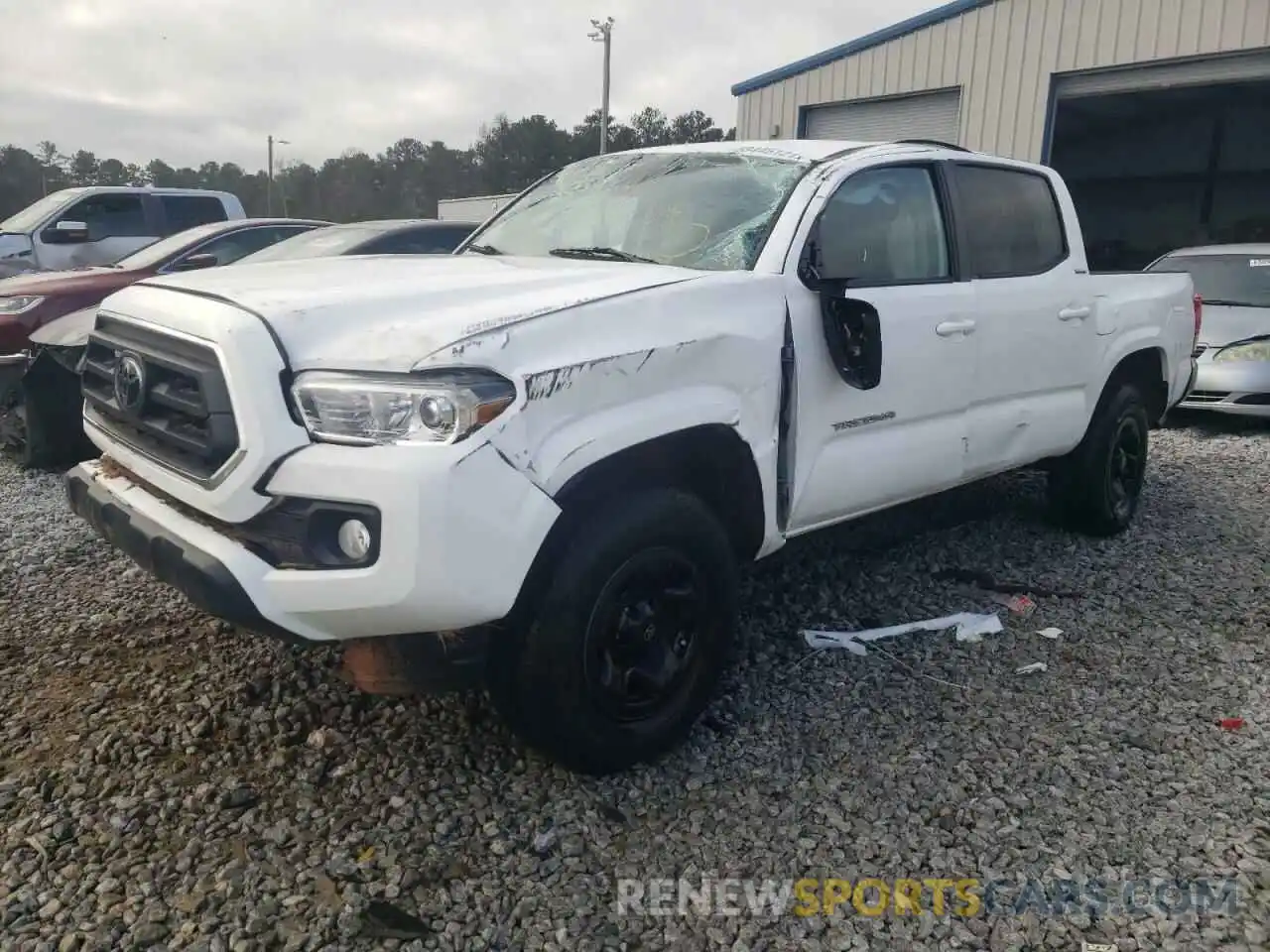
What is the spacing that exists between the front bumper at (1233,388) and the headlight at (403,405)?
7397 millimetres

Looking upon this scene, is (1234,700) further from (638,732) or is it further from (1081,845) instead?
(638,732)

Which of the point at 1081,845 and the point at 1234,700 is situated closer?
the point at 1081,845

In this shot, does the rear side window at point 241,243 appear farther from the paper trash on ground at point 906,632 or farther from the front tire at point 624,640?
the front tire at point 624,640

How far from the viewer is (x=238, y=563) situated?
2324 mm

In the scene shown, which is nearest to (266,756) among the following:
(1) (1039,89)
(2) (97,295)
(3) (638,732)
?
(3) (638,732)

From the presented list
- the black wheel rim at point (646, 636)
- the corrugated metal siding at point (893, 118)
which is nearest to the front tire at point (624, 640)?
the black wheel rim at point (646, 636)

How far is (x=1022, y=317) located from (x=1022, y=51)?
30.8 feet

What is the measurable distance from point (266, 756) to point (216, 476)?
95cm

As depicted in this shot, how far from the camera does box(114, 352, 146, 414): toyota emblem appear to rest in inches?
106

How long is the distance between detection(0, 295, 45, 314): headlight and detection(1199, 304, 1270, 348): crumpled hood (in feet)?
27.9

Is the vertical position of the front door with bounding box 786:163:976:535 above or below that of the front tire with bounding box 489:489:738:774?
above

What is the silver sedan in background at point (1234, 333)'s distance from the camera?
802cm

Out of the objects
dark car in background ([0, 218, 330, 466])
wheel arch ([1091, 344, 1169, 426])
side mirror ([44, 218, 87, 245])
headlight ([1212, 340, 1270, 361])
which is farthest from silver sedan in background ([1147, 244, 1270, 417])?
side mirror ([44, 218, 87, 245])

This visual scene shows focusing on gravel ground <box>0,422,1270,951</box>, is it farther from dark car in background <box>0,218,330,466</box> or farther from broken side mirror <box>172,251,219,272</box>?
broken side mirror <box>172,251,219,272</box>
